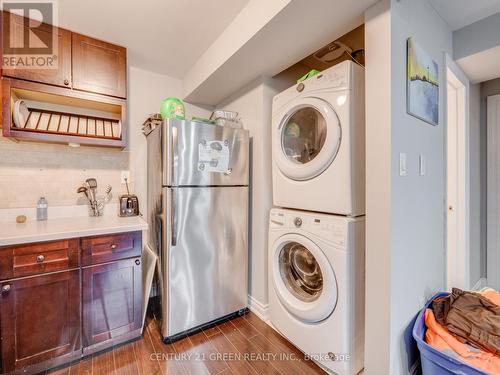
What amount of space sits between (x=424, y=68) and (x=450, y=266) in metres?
1.64

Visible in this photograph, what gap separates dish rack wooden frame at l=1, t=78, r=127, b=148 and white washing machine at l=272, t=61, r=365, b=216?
141 centimetres

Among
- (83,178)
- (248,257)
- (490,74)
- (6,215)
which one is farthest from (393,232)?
(6,215)

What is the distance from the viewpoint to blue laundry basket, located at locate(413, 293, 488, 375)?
1.00m

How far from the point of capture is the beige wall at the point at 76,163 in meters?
1.69

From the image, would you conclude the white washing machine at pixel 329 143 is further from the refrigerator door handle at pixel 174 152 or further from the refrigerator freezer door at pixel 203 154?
the refrigerator door handle at pixel 174 152

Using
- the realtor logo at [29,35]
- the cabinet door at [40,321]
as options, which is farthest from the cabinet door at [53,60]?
the cabinet door at [40,321]

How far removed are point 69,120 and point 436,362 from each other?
2.93m

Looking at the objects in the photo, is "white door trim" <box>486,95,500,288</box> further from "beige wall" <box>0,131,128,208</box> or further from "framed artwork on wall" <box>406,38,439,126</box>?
"beige wall" <box>0,131,128,208</box>

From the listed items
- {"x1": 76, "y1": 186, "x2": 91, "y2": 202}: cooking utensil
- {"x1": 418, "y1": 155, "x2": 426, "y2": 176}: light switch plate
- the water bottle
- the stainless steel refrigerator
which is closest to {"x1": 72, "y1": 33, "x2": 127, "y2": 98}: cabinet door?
the stainless steel refrigerator

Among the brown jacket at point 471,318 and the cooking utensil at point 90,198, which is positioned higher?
the cooking utensil at point 90,198

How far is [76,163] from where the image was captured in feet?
6.28

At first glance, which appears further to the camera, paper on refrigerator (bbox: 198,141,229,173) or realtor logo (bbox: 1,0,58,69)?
paper on refrigerator (bbox: 198,141,229,173)

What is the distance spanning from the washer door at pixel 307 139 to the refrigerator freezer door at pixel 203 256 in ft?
1.72

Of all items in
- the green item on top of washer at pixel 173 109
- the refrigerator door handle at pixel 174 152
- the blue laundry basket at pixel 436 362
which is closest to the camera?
the blue laundry basket at pixel 436 362
